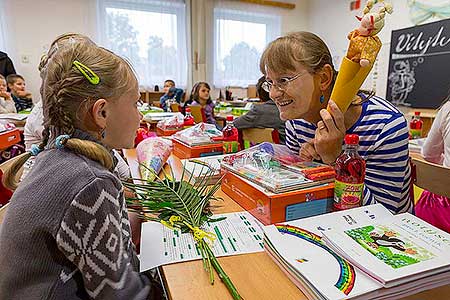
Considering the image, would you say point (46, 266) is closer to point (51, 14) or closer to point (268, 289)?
point (268, 289)

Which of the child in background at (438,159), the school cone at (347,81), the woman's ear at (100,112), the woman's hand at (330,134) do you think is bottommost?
the child in background at (438,159)

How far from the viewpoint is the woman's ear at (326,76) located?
39.5 inches

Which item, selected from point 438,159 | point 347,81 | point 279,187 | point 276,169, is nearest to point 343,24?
point 438,159

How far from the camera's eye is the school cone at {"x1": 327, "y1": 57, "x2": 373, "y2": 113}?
768 millimetres

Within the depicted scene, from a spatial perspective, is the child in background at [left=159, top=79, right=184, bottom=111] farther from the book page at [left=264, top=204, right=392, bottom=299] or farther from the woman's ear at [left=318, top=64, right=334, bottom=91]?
the book page at [left=264, top=204, right=392, bottom=299]

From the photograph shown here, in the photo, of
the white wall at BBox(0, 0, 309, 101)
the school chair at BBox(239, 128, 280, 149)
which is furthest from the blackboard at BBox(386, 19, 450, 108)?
the white wall at BBox(0, 0, 309, 101)

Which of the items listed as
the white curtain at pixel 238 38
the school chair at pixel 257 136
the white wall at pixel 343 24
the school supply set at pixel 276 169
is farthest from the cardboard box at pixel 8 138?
the white curtain at pixel 238 38

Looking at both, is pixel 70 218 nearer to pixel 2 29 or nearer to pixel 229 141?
pixel 229 141

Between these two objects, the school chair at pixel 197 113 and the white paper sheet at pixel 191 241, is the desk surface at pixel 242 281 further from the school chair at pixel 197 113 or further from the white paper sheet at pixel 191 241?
the school chair at pixel 197 113

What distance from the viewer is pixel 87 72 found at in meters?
0.66

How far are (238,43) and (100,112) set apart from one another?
5.58 meters

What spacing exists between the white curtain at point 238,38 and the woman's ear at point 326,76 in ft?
15.9

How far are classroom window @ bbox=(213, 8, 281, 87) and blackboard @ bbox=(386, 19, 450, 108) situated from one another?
7.25ft

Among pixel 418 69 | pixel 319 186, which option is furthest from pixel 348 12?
pixel 319 186
